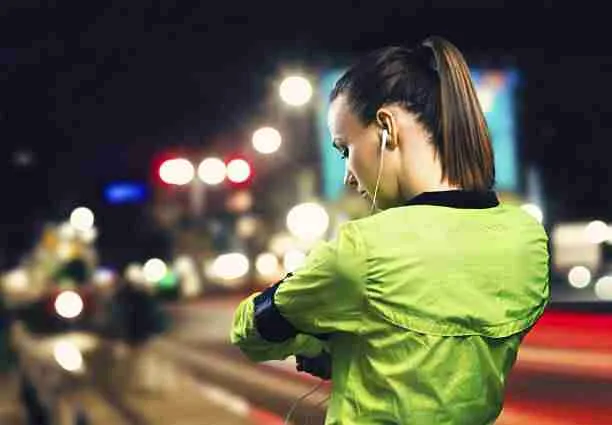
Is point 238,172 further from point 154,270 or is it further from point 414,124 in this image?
point 414,124

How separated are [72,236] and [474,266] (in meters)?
27.3

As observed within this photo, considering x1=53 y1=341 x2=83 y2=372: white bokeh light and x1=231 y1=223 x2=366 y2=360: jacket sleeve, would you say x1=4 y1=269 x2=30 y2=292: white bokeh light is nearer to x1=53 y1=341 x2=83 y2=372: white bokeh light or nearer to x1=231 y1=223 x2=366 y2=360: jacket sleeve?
x1=53 y1=341 x2=83 y2=372: white bokeh light

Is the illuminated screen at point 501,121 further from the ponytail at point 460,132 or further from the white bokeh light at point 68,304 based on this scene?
the ponytail at point 460,132

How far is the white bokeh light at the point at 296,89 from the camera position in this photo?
17547 millimetres

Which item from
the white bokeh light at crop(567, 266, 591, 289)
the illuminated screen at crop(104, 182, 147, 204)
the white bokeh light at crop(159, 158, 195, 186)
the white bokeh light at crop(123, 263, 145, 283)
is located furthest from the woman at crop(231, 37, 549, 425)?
the white bokeh light at crop(567, 266, 591, 289)

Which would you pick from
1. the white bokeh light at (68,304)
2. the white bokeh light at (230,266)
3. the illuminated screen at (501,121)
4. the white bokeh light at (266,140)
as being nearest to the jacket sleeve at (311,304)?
the white bokeh light at (68,304)

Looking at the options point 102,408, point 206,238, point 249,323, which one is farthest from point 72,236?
point 249,323

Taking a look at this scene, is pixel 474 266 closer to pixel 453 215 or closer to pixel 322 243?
pixel 453 215

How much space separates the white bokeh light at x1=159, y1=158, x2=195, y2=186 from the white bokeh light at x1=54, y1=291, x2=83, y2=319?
2.20 metres

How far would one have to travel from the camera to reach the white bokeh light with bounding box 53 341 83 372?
31.9 ft

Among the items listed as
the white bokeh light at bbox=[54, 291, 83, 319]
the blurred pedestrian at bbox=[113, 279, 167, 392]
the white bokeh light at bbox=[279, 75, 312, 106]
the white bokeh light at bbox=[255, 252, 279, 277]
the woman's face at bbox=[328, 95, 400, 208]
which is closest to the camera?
the woman's face at bbox=[328, 95, 400, 208]

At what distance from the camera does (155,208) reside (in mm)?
13438

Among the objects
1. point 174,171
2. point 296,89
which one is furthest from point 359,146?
point 296,89

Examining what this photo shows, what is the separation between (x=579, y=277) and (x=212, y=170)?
25.3ft
